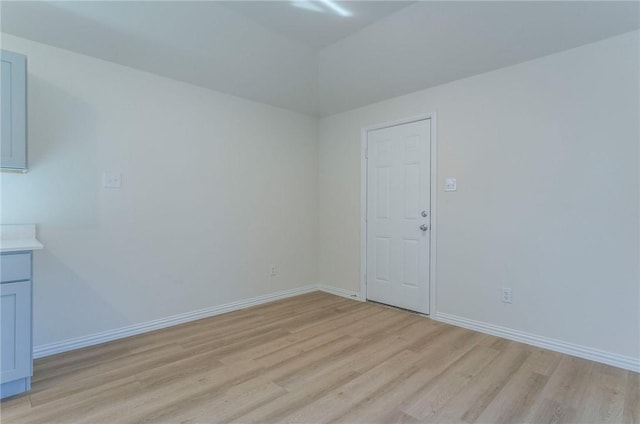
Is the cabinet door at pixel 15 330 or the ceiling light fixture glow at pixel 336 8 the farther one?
the ceiling light fixture glow at pixel 336 8

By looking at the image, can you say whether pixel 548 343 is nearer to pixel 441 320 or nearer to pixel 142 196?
pixel 441 320

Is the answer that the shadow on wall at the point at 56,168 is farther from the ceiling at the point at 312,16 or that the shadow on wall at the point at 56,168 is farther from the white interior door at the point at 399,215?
the white interior door at the point at 399,215

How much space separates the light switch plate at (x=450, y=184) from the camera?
9.95 ft

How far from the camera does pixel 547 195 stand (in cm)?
252

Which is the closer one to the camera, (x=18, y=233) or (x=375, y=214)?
(x=18, y=233)

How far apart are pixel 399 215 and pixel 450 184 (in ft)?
2.10

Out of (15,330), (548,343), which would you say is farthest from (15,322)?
(548,343)

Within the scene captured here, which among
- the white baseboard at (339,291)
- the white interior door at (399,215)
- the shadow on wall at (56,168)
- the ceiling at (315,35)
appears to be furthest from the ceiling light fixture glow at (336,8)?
the white baseboard at (339,291)

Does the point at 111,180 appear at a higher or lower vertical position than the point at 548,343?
higher

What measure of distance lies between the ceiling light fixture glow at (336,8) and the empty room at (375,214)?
23mm

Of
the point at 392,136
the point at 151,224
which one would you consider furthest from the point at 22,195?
the point at 392,136

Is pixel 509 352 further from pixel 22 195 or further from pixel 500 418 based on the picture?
pixel 22 195

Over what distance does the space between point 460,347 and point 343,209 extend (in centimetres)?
205

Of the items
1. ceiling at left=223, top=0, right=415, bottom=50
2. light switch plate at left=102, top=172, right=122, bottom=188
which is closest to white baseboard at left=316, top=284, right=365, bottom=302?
light switch plate at left=102, top=172, right=122, bottom=188
